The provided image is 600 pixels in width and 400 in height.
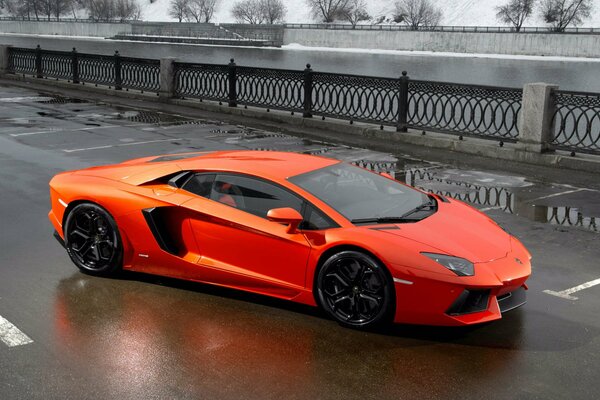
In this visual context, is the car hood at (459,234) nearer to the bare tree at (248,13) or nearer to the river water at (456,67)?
the river water at (456,67)

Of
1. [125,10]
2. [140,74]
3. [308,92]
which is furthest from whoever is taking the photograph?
[125,10]

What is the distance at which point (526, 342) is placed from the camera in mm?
5973

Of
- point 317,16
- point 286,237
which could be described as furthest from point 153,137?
point 317,16

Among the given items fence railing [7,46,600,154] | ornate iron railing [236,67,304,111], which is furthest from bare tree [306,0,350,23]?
ornate iron railing [236,67,304,111]

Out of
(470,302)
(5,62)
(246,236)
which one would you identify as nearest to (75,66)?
(5,62)

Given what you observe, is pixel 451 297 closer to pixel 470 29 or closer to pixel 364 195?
pixel 364 195

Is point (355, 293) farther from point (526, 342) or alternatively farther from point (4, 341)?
point (4, 341)

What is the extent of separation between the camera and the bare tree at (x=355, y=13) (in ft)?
531

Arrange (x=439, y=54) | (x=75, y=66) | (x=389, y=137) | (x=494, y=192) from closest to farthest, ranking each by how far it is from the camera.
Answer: (x=494, y=192) < (x=389, y=137) < (x=75, y=66) < (x=439, y=54)

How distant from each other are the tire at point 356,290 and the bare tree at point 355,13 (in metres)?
157

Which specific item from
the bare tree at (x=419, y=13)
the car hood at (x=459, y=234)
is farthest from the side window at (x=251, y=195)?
the bare tree at (x=419, y=13)

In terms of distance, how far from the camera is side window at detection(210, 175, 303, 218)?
640 centimetres

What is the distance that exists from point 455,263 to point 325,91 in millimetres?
14242

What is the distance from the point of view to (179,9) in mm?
178250
